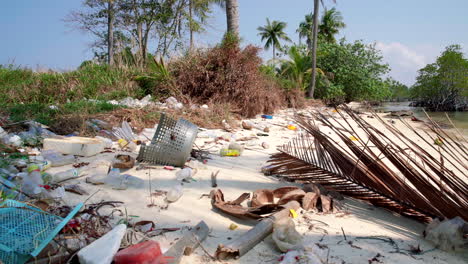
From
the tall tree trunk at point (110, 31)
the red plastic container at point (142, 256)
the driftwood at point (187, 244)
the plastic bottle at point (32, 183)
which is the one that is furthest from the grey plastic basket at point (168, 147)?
the tall tree trunk at point (110, 31)

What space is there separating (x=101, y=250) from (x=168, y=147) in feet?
4.87

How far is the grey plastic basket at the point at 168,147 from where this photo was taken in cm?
261

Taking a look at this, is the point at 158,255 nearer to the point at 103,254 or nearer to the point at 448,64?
the point at 103,254

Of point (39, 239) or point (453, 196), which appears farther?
point (453, 196)

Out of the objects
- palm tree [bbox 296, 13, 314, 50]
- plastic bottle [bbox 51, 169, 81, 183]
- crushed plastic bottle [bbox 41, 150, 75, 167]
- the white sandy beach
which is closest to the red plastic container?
the white sandy beach

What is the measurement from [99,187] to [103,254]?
106 centimetres

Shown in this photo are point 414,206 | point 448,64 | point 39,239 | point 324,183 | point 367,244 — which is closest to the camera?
point 39,239

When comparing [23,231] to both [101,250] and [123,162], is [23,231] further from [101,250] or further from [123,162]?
[123,162]

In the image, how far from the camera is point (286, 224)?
144 cm

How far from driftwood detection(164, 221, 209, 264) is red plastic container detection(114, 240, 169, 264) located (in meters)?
0.06

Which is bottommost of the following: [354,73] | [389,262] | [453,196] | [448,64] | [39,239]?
[389,262]

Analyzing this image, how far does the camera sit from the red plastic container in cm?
113

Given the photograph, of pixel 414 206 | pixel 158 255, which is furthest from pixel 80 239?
pixel 414 206

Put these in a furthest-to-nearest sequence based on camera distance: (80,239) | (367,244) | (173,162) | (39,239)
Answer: (173,162) < (367,244) < (80,239) < (39,239)
